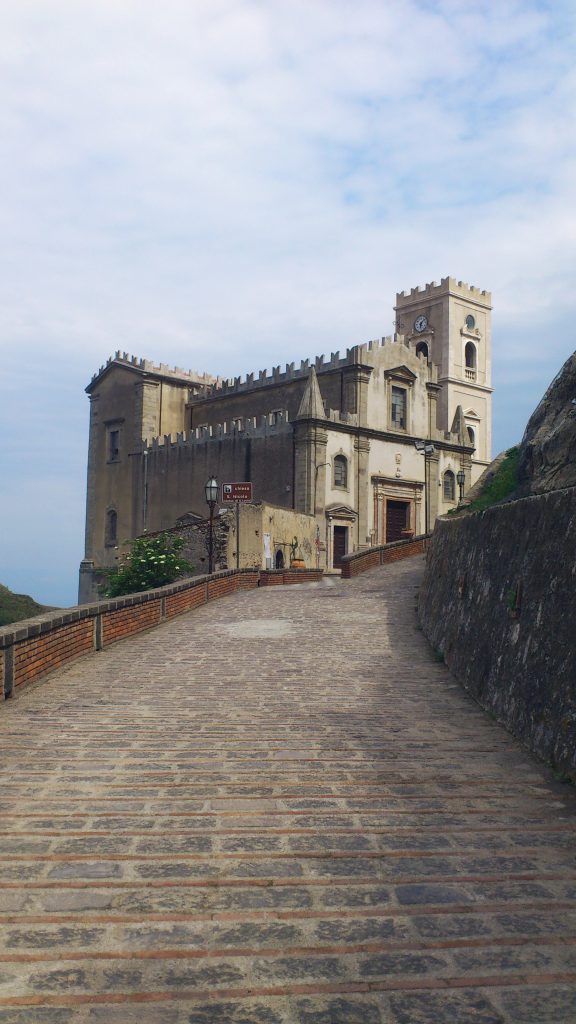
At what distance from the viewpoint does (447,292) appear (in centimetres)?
5972

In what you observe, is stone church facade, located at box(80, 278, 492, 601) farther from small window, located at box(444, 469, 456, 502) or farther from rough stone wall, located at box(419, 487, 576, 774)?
rough stone wall, located at box(419, 487, 576, 774)

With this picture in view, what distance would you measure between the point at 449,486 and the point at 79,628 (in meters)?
35.4

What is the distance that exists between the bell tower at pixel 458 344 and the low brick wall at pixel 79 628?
41783 millimetres

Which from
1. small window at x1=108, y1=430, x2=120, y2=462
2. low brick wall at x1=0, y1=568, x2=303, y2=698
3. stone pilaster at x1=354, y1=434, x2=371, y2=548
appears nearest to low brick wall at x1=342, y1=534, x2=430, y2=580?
stone pilaster at x1=354, y1=434, x2=371, y2=548

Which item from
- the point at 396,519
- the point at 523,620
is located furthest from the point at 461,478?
the point at 523,620

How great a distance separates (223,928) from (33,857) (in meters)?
1.26

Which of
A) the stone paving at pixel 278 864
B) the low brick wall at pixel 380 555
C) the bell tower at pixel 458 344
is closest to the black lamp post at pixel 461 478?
the low brick wall at pixel 380 555

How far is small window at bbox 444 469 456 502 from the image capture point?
146 ft

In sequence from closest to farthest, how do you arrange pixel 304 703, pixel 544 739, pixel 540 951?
pixel 540 951 < pixel 544 739 < pixel 304 703

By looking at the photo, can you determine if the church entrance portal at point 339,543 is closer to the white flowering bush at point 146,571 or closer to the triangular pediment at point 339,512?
the triangular pediment at point 339,512

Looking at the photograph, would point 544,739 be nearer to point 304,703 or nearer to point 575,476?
point 304,703

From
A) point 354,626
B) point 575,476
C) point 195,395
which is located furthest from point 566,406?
point 195,395

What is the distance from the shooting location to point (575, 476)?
11992mm

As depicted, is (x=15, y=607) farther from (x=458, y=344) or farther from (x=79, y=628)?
(x=458, y=344)
